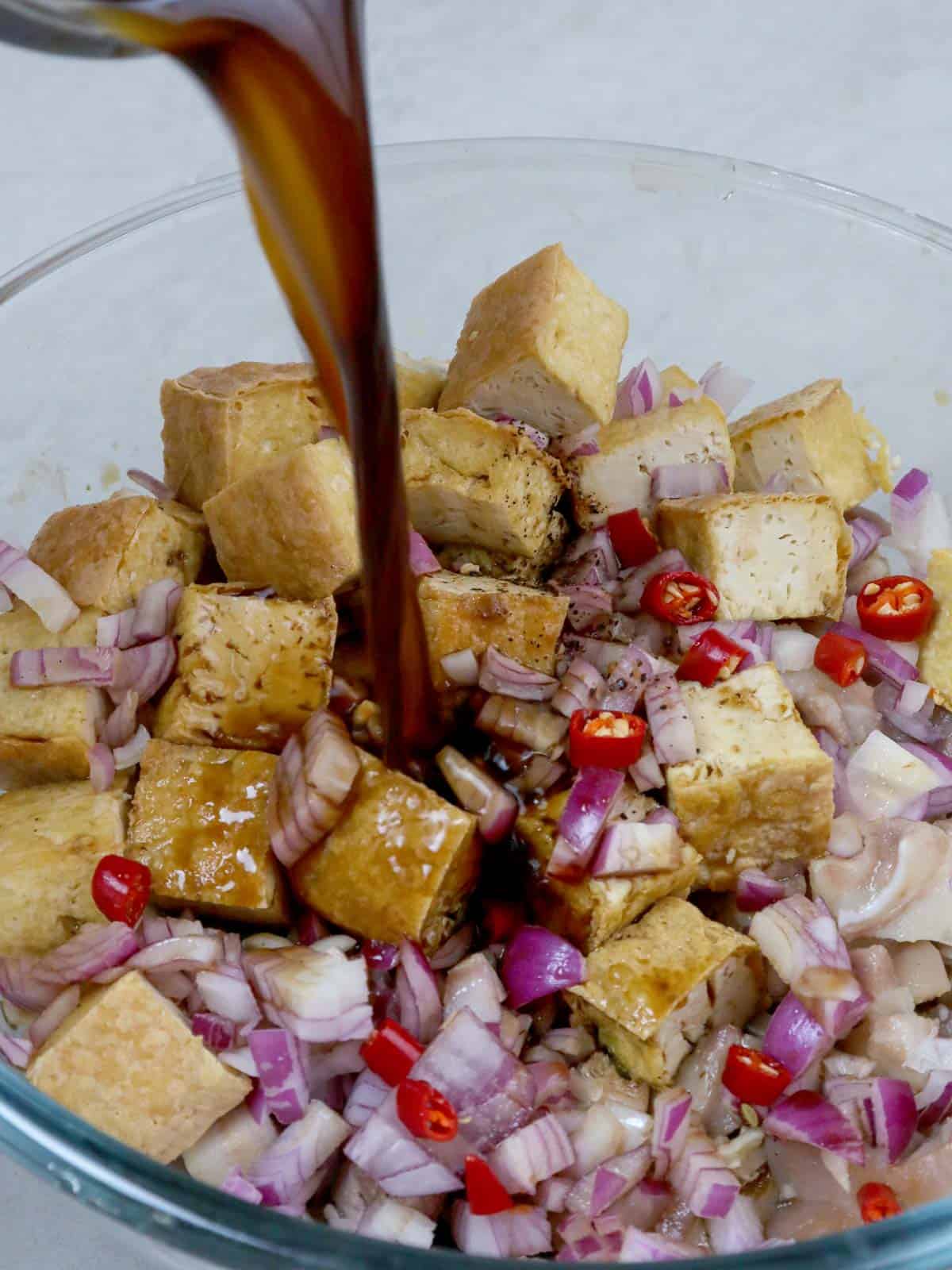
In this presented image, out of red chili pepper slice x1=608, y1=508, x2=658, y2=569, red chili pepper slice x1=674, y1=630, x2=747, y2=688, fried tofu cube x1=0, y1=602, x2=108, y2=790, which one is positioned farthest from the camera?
red chili pepper slice x1=608, y1=508, x2=658, y2=569

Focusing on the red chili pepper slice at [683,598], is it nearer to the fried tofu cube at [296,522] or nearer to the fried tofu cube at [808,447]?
the fried tofu cube at [808,447]

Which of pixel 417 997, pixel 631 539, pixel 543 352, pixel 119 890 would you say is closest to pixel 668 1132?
pixel 417 997

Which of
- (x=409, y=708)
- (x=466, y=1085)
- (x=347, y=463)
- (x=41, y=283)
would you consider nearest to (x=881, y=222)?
(x=347, y=463)

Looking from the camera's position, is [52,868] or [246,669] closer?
[52,868]

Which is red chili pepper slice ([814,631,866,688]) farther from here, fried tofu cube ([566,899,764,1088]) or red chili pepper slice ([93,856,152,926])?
red chili pepper slice ([93,856,152,926])

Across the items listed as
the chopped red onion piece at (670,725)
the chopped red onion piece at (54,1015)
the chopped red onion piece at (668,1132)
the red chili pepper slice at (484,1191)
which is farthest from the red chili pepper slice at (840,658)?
the chopped red onion piece at (54,1015)

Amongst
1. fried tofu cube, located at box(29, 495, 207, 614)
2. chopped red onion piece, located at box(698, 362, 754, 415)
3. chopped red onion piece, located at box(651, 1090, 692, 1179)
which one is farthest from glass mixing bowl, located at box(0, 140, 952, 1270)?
chopped red onion piece, located at box(651, 1090, 692, 1179)

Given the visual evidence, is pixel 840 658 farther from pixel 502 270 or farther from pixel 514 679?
pixel 502 270
